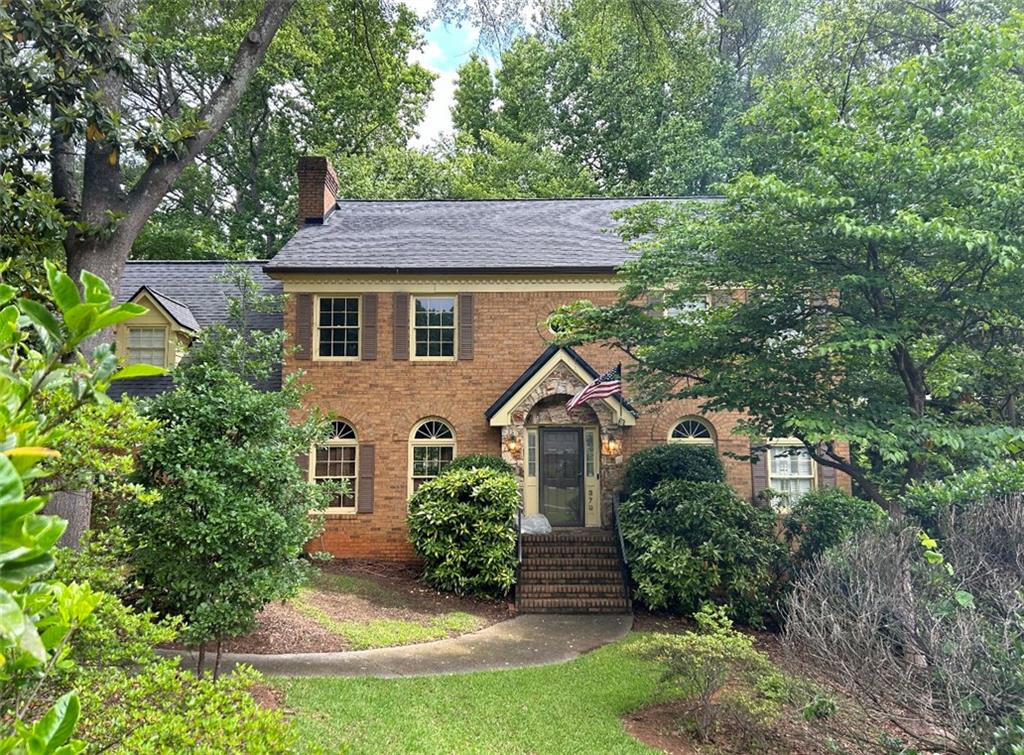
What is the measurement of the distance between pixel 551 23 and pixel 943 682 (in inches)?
449

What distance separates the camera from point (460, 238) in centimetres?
1602

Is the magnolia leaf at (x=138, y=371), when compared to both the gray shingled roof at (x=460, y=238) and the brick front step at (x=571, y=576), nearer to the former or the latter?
the brick front step at (x=571, y=576)

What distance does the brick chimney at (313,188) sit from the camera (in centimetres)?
1673

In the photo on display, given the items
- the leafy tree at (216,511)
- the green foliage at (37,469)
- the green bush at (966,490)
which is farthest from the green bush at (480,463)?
the green foliage at (37,469)

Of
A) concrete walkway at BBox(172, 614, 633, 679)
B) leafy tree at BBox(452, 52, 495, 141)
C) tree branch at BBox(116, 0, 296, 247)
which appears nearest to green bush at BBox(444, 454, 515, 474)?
concrete walkway at BBox(172, 614, 633, 679)

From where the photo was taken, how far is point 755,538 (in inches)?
428

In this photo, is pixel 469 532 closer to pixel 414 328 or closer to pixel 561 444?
pixel 561 444

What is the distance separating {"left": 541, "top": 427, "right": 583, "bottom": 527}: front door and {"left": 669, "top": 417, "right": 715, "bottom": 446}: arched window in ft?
6.98

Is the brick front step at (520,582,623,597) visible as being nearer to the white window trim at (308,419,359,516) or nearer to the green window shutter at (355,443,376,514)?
the green window shutter at (355,443,376,514)

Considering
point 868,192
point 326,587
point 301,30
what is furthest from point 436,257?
point 868,192

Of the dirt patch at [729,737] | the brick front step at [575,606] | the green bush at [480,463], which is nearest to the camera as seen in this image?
the dirt patch at [729,737]

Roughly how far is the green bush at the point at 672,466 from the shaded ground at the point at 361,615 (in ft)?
12.8

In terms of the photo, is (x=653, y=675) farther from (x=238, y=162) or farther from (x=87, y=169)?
(x=238, y=162)

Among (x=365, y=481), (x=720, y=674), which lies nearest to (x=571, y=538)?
(x=365, y=481)
